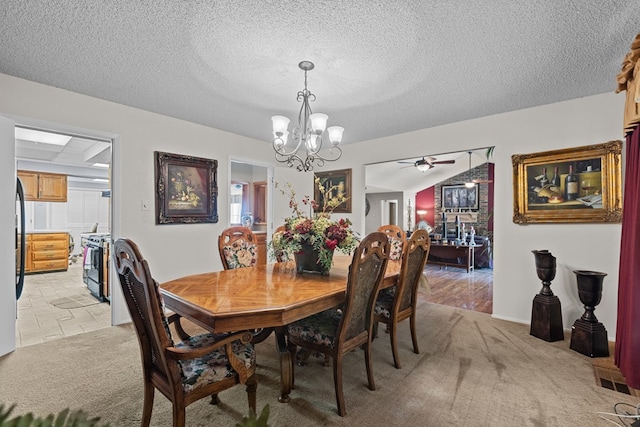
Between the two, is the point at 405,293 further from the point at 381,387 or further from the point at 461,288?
the point at 461,288

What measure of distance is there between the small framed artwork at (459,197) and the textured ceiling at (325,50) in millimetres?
7020

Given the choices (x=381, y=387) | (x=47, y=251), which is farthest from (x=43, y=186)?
(x=381, y=387)

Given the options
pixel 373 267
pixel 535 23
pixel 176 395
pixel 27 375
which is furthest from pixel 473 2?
pixel 27 375

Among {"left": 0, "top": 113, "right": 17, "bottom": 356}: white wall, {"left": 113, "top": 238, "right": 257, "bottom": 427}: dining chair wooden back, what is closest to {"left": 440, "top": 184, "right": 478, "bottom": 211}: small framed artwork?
{"left": 113, "top": 238, "right": 257, "bottom": 427}: dining chair wooden back

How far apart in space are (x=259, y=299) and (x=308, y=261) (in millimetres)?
745

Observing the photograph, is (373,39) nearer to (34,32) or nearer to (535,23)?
(535,23)

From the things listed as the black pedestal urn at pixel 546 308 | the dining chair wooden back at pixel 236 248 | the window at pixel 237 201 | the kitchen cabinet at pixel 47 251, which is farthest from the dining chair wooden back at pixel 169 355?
the kitchen cabinet at pixel 47 251

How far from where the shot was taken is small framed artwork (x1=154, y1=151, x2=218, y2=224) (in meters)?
3.56

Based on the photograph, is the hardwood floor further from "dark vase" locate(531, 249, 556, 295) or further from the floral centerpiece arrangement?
the floral centerpiece arrangement

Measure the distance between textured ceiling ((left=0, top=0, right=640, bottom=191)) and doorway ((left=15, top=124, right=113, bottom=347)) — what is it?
3.36 ft

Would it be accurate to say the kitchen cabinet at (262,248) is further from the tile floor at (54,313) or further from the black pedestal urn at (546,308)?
the black pedestal urn at (546,308)

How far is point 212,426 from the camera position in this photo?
1.70 meters

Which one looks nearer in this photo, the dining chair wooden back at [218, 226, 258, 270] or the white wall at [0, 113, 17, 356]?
the white wall at [0, 113, 17, 356]

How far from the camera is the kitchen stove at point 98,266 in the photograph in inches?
152
